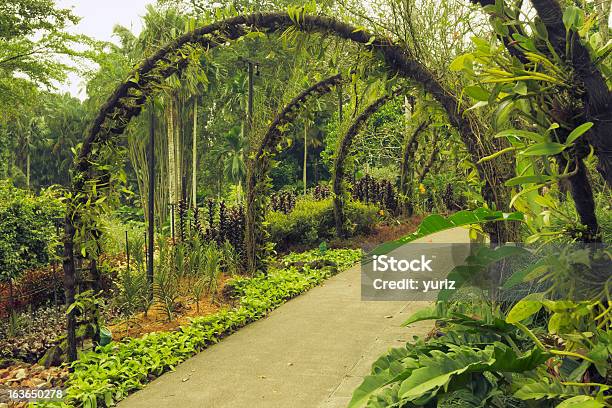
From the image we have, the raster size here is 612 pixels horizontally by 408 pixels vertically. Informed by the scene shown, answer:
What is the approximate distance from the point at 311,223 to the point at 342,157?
4.55 feet

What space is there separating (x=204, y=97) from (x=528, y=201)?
27843 millimetres

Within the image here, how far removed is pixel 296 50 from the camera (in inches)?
208

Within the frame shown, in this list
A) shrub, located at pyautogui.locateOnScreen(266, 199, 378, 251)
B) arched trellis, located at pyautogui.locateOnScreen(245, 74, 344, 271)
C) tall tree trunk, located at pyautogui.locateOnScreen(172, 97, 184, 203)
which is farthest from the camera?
tall tree trunk, located at pyautogui.locateOnScreen(172, 97, 184, 203)

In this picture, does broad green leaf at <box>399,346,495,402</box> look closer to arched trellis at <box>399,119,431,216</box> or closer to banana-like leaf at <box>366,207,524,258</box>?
banana-like leaf at <box>366,207,524,258</box>

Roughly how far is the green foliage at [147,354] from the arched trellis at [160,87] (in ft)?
1.45

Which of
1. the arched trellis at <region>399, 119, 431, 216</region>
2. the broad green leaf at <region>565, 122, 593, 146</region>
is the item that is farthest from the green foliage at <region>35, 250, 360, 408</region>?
the arched trellis at <region>399, 119, 431, 216</region>

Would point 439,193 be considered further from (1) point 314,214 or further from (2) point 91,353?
(2) point 91,353

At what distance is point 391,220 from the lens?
1305cm

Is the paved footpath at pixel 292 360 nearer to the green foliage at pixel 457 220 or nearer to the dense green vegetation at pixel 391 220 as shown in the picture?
the dense green vegetation at pixel 391 220

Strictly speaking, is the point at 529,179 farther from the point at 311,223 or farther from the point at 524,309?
the point at 311,223

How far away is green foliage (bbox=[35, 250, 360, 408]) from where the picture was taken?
13.1ft

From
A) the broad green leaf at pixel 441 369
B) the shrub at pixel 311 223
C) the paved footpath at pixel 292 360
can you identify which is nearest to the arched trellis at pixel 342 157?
the shrub at pixel 311 223

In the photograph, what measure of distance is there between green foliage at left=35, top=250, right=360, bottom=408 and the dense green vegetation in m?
0.02

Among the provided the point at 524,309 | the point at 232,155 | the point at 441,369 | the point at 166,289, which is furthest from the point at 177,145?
the point at 524,309
